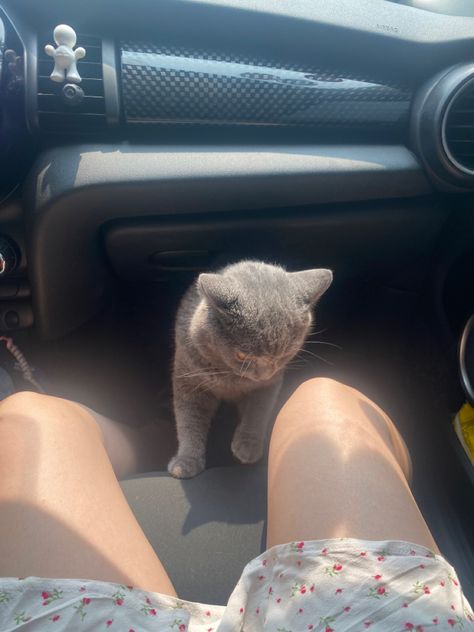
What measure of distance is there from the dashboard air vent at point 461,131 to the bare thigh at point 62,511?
3.48 feet

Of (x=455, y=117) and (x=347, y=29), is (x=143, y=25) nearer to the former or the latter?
(x=347, y=29)

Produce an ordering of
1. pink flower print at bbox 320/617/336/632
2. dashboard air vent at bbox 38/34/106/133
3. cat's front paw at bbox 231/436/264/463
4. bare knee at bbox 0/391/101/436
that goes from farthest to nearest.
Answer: cat's front paw at bbox 231/436/264/463 → dashboard air vent at bbox 38/34/106/133 → bare knee at bbox 0/391/101/436 → pink flower print at bbox 320/617/336/632

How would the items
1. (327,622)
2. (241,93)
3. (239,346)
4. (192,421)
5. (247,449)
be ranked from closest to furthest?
(327,622), (241,93), (239,346), (247,449), (192,421)

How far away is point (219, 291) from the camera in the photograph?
3.43ft

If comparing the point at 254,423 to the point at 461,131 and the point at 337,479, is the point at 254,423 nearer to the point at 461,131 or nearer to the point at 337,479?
the point at 337,479

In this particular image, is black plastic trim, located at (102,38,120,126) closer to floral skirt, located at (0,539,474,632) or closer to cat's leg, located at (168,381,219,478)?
cat's leg, located at (168,381,219,478)

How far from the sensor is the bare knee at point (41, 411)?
88 centimetres

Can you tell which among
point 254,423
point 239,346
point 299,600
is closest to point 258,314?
point 239,346

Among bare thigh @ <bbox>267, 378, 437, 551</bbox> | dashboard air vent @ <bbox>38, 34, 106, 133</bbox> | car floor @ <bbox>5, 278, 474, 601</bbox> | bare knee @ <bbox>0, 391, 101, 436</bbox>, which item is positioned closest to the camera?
bare thigh @ <bbox>267, 378, 437, 551</bbox>

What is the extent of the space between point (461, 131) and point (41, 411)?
3.83 feet

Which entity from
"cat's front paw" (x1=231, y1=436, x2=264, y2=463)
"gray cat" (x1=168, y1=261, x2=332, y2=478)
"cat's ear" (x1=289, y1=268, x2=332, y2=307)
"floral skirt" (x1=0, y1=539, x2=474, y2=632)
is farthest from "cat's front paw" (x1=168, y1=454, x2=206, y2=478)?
"cat's ear" (x1=289, y1=268, x2=332, y2=307)

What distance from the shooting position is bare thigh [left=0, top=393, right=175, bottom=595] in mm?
682

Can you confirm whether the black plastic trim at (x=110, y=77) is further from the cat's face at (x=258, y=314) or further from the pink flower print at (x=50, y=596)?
the pink flower print at (x=50, y=596)

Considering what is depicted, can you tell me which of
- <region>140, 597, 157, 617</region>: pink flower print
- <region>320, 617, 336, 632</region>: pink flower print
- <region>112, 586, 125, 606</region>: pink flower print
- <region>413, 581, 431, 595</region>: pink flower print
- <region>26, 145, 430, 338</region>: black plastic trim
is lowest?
<region>140, 597, 157, 617</region>: pink flower print
